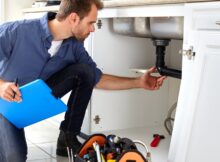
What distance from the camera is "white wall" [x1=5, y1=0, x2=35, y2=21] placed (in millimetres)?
3082

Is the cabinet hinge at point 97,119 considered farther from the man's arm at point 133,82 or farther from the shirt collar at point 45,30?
the shirt collar at point 45,30

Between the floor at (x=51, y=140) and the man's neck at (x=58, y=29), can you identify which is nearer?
the man's neck at (x=58, y=29)

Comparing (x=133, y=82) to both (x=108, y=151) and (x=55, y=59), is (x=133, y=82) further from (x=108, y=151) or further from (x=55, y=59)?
(x=108, y=151)

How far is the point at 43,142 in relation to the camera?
204cm

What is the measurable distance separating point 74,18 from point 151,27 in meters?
0.43

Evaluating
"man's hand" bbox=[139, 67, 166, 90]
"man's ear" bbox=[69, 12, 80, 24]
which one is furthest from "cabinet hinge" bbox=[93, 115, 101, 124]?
"man's ear" bbox=[69, 12, 80, 24]

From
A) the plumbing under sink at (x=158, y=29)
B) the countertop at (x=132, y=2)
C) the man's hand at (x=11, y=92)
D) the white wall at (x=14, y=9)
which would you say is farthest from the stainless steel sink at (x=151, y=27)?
the white wall at (x=14, y=9)

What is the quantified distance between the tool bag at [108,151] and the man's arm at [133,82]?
0.42 metres

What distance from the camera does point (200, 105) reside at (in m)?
1.36

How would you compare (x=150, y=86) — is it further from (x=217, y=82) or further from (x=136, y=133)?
(x=217, y=82)

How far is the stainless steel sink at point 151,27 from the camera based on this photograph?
168 centimetres

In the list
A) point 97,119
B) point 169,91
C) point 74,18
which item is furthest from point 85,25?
point 169,91

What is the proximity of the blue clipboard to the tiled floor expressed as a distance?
0.26 meters

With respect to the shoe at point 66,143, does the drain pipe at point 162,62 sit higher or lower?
higher
